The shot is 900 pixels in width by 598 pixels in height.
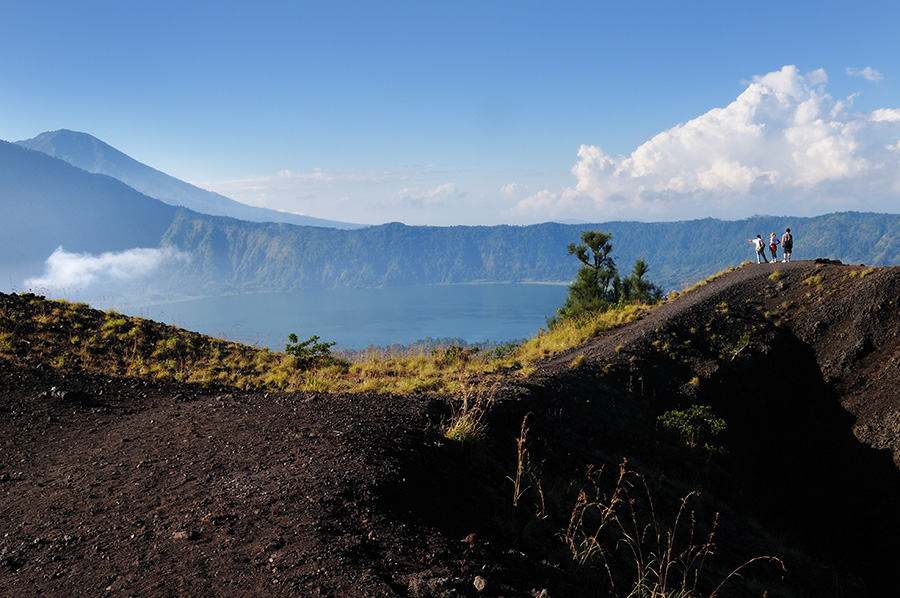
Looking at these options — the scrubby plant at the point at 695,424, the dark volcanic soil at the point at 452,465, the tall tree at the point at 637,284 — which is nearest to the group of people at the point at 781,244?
the dark volcanic soil at the point at 452,465

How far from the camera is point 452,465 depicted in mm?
5906

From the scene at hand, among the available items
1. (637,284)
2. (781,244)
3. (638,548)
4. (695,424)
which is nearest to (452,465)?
(638,548)

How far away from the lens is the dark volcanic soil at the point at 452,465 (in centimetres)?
367

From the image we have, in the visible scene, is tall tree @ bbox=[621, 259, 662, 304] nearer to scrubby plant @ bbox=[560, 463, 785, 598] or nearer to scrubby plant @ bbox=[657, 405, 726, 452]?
scrubby plant @ bbox=[657, 405, 726, 452]

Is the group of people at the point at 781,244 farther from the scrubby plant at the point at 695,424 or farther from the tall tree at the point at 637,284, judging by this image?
the tall tree at the point at 637,284

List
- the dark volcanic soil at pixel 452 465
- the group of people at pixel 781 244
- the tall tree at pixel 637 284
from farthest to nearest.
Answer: the tall tree at pixel 637 284, the group of people at pixel 781 244, the dark volcanic soil at pixel 452 465

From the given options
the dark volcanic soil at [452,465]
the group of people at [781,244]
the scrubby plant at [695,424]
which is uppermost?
the group of people at [781,244]

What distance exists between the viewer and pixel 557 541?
509 cm

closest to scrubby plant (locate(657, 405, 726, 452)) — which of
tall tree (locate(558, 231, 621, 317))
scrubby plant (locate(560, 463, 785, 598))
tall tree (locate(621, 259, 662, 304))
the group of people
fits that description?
scrubby plant (locate(560, 463, 785, 598))

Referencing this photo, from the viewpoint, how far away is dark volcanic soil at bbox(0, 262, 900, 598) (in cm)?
367

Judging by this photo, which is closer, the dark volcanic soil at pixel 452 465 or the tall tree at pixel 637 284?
the dark volcanic soil at pixel 452 465

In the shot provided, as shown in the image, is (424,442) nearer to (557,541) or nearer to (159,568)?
(557,541)

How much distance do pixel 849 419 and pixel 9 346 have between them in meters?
20.4

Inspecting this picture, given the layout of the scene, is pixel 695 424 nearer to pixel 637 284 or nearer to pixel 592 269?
pixel 592 269
